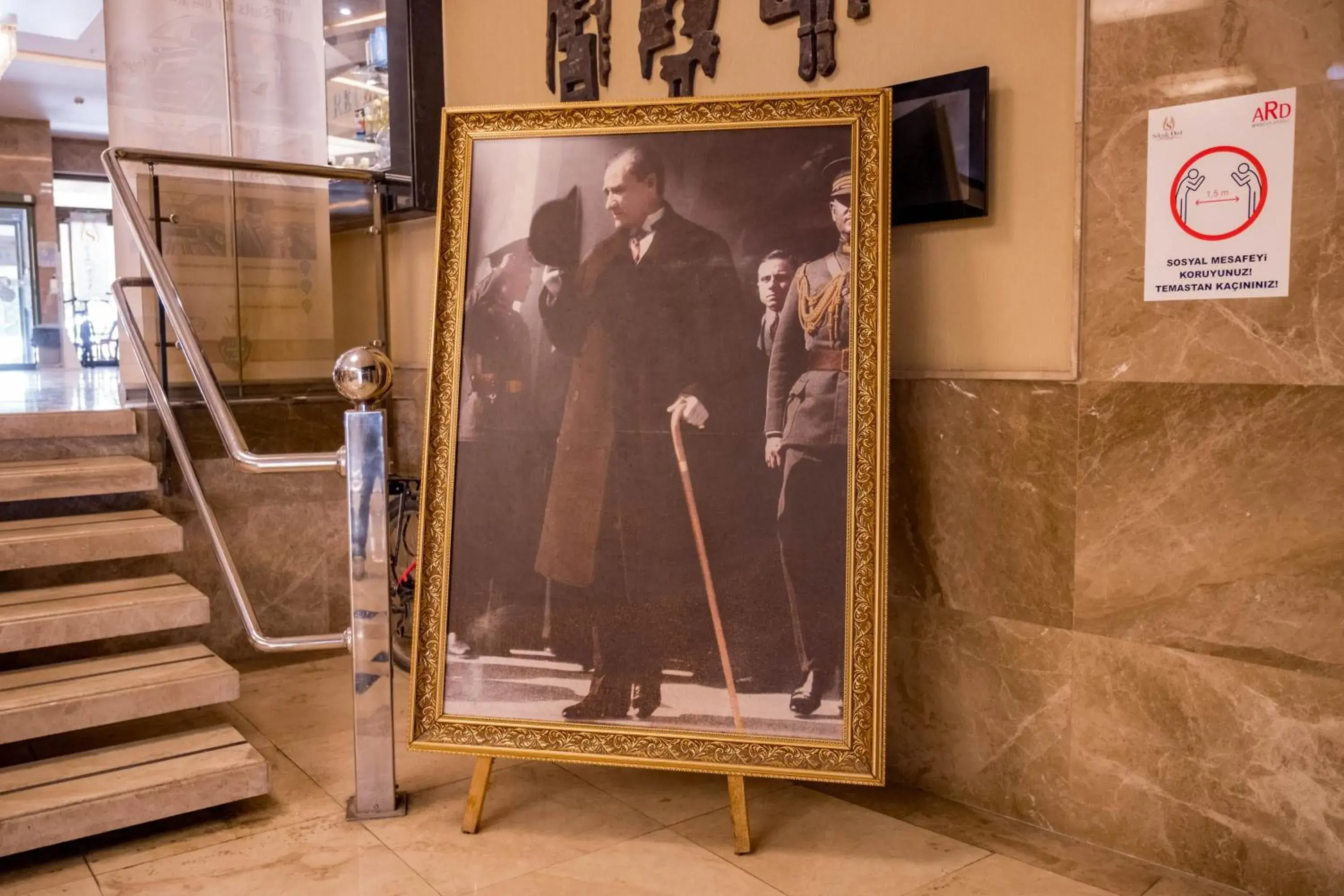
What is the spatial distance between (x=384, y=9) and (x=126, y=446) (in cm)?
174

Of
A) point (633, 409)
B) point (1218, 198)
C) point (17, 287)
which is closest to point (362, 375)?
point (633, 409)

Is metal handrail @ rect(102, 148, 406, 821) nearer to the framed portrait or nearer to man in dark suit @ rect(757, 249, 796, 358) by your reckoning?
the framed portrait

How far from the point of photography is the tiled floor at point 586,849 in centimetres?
209

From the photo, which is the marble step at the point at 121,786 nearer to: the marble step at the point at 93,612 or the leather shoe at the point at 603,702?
the marble step at the point at 93,612

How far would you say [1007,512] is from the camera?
2.31 m

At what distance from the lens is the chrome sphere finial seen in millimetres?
2373

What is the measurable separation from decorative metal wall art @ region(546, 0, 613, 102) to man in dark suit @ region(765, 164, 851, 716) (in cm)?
115

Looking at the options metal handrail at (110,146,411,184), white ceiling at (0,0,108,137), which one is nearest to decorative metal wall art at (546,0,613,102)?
metal handrail at (110,146,411,184)

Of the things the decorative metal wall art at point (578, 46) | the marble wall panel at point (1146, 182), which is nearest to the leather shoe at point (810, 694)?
Answer: the marble wall panel at point (1146, 182)

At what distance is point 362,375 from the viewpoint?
2.37 metres

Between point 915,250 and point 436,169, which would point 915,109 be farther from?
point 436,169

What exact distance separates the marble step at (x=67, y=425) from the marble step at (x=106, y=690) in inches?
31.7

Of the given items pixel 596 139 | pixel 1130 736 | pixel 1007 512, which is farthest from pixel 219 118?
pixel 1130 736

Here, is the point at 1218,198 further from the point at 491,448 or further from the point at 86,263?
the point at 86,263
